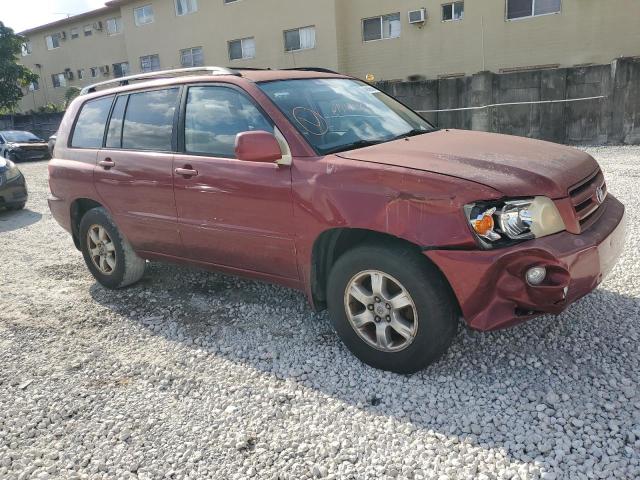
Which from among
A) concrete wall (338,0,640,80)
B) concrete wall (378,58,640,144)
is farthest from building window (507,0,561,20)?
concrete wall (378,58,640,144)

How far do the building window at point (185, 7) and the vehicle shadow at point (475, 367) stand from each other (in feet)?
82.6

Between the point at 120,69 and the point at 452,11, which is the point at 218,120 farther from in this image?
the point at 120,69

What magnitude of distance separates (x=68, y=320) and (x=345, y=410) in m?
2.67

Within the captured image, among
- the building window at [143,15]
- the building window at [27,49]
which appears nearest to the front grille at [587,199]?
the building window at [143,15]

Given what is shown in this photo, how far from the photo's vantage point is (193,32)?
2606 centimetres

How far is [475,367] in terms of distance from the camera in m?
3.10

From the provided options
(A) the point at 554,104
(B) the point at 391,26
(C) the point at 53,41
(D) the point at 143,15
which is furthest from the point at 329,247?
(C) the point at 53,41

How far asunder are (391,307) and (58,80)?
131ft

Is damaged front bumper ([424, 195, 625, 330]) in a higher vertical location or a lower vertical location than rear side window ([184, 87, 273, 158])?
lower

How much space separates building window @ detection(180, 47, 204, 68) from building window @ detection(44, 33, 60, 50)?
46.7 feet

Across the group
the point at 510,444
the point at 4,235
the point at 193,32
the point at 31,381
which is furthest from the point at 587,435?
the point at 193,32

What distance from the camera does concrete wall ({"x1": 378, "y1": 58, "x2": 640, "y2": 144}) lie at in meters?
11.4

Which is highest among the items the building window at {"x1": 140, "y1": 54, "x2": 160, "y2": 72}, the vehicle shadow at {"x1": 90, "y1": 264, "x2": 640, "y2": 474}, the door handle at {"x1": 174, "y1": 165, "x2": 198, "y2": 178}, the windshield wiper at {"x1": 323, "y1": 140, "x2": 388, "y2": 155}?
the building window at {"x1": 140, "y1": 54, "x2": 160, "y2": 72}

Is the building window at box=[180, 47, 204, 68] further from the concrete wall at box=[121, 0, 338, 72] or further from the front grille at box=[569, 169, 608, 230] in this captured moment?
the front grille at box=[569, 169, 608, 230]
